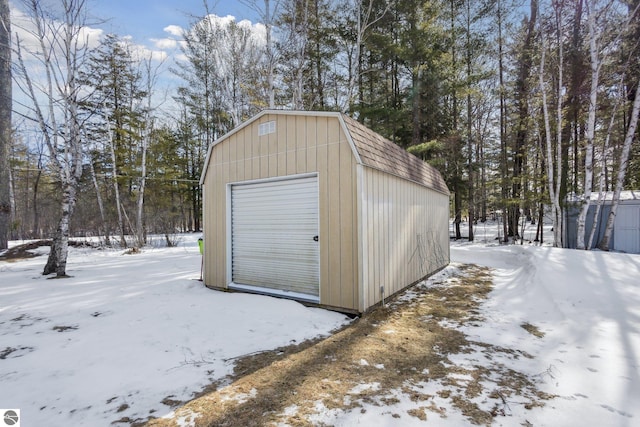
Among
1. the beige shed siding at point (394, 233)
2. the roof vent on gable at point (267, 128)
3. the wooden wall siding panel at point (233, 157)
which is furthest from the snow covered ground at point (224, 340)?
the roof vent on gable at point (267, 128)

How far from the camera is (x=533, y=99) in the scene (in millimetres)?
10234

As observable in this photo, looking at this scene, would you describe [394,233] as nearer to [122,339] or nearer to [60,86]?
[122,339]

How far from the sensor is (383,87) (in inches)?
512

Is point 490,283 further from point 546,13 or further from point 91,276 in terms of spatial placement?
point 546,13

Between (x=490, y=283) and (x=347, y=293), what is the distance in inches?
146

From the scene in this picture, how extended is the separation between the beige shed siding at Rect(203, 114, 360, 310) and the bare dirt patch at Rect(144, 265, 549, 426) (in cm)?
70

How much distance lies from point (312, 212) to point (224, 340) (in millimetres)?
2087

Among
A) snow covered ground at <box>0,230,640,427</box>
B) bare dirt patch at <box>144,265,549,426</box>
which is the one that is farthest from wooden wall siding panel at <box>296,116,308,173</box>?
bare dirt patch at <box>144,265,549,426</box>

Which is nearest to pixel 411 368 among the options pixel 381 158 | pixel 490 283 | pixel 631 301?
pixel 381 158

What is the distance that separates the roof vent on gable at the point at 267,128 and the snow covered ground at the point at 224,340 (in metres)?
2.66

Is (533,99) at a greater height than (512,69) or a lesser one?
lesser

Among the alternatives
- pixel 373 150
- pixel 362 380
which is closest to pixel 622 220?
pixel 373 150

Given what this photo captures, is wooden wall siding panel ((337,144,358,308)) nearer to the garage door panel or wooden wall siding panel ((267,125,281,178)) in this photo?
wooden wall siding panel ((267,125,281,178))

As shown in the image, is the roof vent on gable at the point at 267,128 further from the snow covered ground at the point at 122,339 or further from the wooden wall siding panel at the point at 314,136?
the snow covered ground at the point at 122,339
